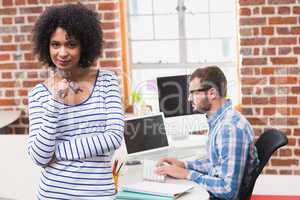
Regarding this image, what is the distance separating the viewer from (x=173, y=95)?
3.23m

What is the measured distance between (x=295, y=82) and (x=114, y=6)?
4.80 feet

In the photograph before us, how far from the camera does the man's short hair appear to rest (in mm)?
2527

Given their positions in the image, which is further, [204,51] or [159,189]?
[204,51]

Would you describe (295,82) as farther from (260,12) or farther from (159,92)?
(159,92)

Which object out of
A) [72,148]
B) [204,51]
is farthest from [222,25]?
[72,148]

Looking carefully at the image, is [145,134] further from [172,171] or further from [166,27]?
[166,27]

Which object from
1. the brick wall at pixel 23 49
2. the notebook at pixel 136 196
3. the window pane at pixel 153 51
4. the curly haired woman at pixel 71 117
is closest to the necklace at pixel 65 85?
the curly haired woman at pixel 71 117

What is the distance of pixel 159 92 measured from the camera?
324 cm

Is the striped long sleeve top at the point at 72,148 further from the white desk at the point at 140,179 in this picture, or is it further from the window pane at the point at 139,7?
the window pane at the point at 139,7

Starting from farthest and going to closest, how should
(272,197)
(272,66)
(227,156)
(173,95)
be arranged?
(272,66) → (272,197) → (173,95) → (227,156)

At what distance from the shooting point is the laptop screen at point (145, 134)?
2734 mm

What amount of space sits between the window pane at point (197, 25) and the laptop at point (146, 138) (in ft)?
4.93

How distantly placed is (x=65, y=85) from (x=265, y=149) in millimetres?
1167

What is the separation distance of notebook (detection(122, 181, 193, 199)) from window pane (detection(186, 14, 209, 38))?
2.11 m
